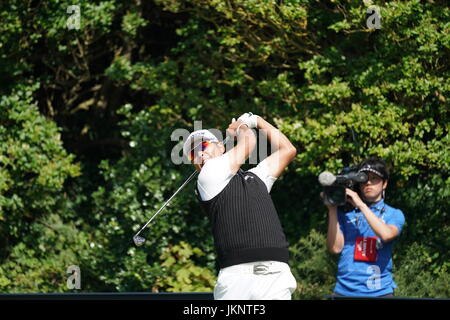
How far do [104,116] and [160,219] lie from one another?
2.23m

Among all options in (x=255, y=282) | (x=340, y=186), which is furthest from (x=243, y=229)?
(x=340, y=186)

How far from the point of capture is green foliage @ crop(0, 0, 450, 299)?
7395 mm

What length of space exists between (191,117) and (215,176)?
3850 mm

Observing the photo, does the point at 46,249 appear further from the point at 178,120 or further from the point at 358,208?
the point at 358,208

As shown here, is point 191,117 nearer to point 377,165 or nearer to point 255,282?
point 377,165

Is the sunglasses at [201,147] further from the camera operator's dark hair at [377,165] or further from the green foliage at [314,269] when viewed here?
the green foliage at [314,269]

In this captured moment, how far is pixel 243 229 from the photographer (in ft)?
15.8

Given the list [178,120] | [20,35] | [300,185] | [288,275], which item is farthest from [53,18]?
[288,275]

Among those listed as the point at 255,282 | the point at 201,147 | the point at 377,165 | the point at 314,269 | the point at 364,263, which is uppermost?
the point at 201,147

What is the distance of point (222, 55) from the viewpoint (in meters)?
8.57

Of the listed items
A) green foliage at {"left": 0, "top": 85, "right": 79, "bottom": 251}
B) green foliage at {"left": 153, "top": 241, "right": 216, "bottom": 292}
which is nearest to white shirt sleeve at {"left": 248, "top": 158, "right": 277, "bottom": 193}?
green foliage at {"left": 153, "top": 241, "right": 216, "bottom": 292}

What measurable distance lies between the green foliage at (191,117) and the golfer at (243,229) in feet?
8.51

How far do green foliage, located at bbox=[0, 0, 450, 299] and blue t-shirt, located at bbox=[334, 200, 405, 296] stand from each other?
1.29 meters

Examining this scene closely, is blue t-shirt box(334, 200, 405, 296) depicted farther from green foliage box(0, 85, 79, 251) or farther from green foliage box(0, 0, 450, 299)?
green foliage box(0, 85, 79, 251)
